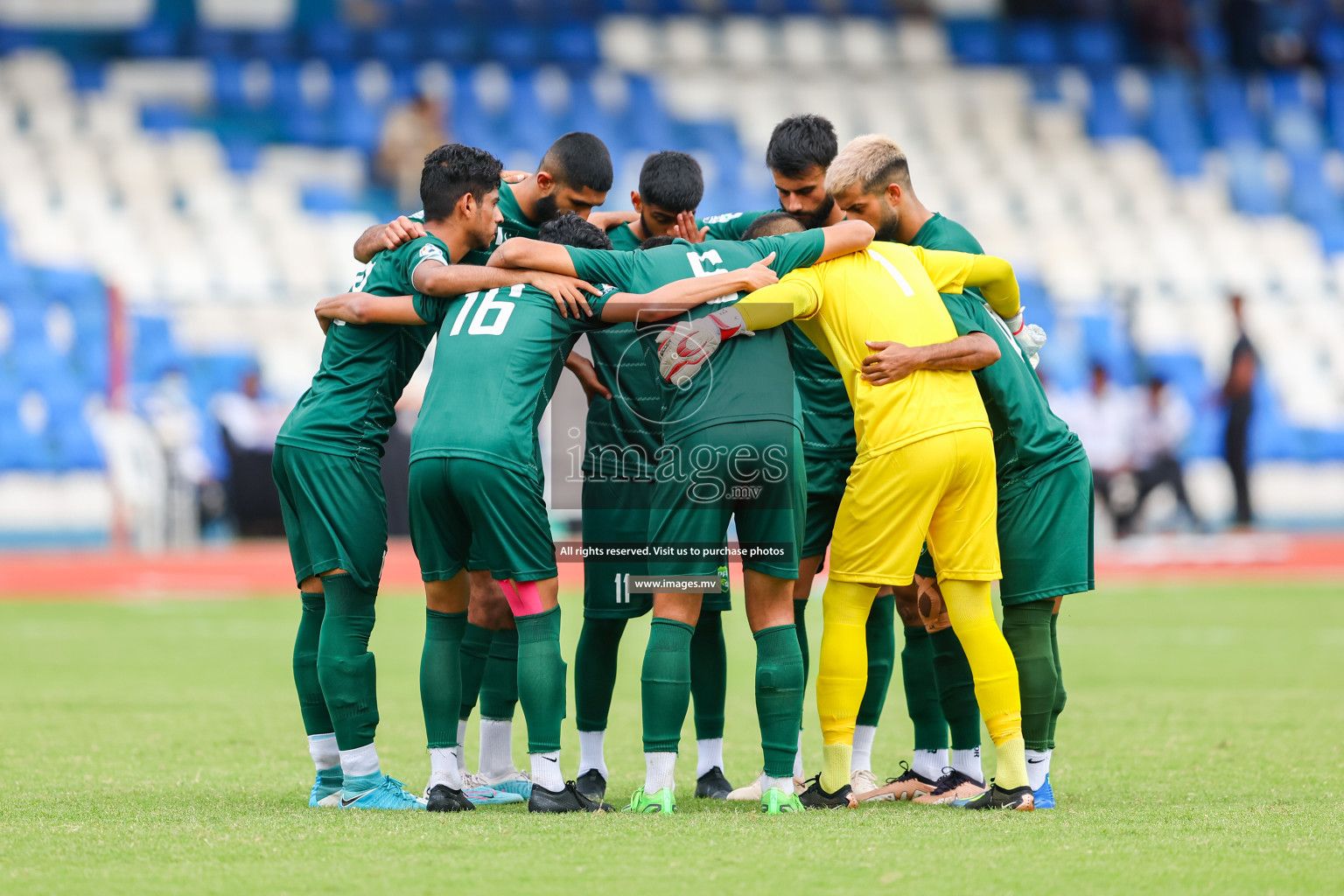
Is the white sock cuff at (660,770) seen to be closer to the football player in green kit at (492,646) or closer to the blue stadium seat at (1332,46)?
the football player in green kit at (492,646)

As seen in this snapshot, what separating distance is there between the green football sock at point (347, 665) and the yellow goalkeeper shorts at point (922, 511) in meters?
1.58

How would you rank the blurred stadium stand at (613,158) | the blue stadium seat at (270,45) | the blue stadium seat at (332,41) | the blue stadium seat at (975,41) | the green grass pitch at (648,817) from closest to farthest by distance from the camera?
the green grass pitch at (648,817) < the blurred stadium stand at (613,158) < the blue stadium seat at (270,45) < the blue stadium seat at (332,41) < the blue stadium seat at (975,41)

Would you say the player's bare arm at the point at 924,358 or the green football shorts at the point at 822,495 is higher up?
the player's bare arm at the point at 924,358

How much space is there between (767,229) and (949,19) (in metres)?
20.3

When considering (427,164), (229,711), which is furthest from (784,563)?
(229,711)

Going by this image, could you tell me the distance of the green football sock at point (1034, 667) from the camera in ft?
15.5

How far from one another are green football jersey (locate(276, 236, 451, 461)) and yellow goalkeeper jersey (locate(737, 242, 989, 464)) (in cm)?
117

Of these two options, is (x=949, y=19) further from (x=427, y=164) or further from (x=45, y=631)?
(x=427, y=164)

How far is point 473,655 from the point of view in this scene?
203 inches

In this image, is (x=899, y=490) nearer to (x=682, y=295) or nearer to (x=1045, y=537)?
(x=1045, y=537)

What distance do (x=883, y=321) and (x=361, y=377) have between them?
1.78m

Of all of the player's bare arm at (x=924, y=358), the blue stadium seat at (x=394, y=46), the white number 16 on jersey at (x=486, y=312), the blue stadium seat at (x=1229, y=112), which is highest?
the blue stadium seat at (x=394, y=46)

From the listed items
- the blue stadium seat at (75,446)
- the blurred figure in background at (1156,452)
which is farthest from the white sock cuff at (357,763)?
the blurred figure in background at (1156,452)

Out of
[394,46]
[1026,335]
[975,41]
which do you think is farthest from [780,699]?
[975,41]
